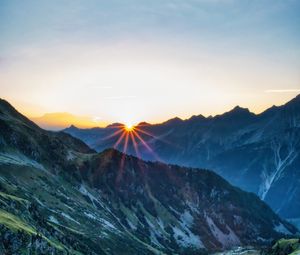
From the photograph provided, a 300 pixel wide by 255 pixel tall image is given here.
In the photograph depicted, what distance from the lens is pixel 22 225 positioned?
7854 inches

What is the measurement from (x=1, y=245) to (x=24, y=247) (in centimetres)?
1203

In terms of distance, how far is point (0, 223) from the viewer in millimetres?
180375

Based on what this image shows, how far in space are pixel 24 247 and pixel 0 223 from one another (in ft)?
44.6

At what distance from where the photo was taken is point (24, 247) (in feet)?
599

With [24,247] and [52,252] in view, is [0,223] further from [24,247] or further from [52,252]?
[52,252]

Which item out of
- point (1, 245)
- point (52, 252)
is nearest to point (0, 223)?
point (1, 245)

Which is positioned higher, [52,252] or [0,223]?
[0,223]

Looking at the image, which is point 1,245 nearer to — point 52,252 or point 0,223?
point 0,223

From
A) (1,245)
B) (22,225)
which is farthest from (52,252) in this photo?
(1,245)

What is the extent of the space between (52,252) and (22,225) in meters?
17.6

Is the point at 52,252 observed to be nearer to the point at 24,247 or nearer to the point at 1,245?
the point at 24,247

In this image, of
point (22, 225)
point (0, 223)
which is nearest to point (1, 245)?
point (0, 223)

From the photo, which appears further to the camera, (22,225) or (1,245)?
(22,225)

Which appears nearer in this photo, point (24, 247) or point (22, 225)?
point (24, 247)
